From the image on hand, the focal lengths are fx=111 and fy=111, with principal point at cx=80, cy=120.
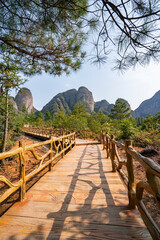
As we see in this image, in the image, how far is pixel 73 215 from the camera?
60.6 inches

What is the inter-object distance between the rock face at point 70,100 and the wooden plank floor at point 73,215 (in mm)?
64358

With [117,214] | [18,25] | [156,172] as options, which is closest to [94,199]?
[117,214]

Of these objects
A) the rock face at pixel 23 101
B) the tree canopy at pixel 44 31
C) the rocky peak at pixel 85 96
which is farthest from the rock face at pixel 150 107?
the tree canopy at pixel 44 31

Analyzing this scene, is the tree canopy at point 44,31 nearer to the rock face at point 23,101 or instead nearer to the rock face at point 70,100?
the rock face at point 70,100

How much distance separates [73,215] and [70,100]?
75605 mm

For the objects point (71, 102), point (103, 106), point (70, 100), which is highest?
point (70, 100)

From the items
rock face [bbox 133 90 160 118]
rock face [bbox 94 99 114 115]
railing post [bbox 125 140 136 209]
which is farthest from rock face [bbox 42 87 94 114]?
railing post [bbox 125 140 136 209]

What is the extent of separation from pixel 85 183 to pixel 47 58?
3621 millimetres

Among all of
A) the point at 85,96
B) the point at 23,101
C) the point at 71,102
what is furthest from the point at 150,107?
the point at 23,101

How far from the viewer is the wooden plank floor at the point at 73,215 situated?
1269mm

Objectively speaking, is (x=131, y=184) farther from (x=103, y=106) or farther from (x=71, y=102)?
(x=103, y=106)

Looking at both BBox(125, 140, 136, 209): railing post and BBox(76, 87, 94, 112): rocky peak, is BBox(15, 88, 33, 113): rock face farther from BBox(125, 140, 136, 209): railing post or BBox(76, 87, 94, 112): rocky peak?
BBox(125, 140, 136, 209): railing post

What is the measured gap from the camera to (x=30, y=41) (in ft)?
10.2

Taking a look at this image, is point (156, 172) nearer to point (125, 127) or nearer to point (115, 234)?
point (115, 234)
